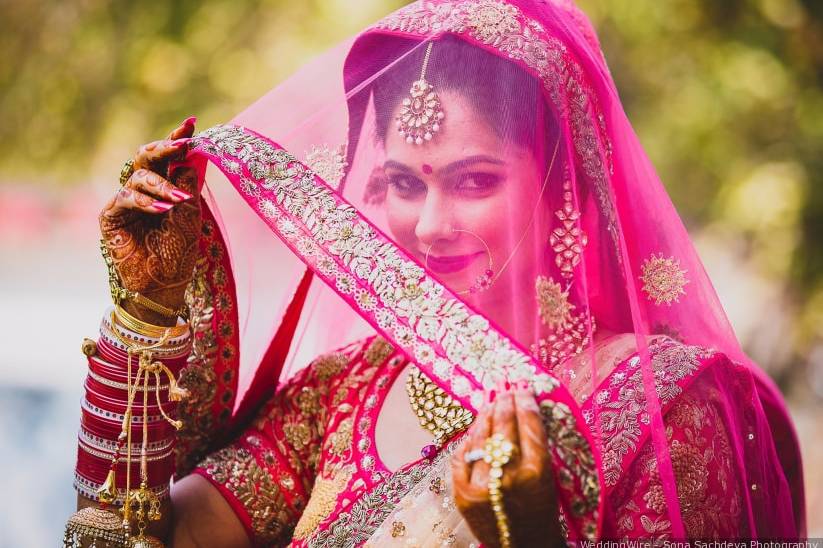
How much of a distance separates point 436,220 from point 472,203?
61 millimetres

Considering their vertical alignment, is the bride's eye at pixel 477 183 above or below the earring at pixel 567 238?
above

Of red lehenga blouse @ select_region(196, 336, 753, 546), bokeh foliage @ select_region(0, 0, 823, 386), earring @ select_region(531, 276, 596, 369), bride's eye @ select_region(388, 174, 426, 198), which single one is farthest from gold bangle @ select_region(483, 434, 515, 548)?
bokeh foliage @ select_region(0, 0, 823, 386)

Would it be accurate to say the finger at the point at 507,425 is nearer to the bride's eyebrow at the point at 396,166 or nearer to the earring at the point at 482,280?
the earring at the point at 482,280

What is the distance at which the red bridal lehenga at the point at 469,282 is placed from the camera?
121cm

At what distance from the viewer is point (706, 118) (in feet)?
17.1

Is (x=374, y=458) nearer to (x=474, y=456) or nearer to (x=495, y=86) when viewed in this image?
(x=474, y=456)

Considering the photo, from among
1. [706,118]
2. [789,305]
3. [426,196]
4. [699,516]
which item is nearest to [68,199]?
[706,118]

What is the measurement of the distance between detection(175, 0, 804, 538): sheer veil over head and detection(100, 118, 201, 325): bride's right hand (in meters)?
0.06

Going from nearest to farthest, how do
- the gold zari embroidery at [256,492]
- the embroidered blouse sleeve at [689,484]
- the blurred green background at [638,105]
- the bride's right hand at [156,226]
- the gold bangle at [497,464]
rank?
the gold bangle at [497,464] → the embroidered blouse sleeve at [689,484] → the bride's right hand at [156,226] → the gold zari embroidery at [256,492] → the blurred green background at [638,105]

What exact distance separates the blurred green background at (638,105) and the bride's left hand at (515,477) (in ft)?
13.0

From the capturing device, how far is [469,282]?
1344 mm

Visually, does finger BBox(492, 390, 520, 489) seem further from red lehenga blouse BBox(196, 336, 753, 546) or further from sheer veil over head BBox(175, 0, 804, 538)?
red lehenga blouse BBox(196, 336, 753, 546)

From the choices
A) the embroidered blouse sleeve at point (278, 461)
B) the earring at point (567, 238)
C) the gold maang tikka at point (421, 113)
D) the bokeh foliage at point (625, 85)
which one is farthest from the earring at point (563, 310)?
the bokeh foliage at point (625, 85)

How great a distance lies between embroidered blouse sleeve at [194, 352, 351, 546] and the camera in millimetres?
1539
